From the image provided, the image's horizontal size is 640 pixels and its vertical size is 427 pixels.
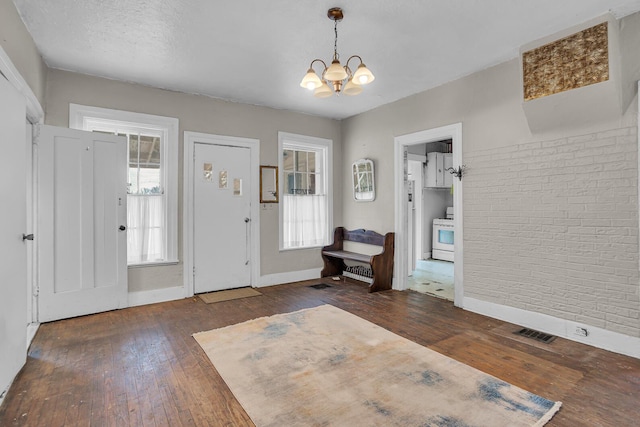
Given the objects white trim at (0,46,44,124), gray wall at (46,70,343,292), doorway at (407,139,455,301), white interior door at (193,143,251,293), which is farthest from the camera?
doorway at (407,139,455,301)

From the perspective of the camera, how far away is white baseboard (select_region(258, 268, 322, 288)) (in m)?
5.02

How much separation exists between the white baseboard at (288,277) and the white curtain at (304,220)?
1.44ft

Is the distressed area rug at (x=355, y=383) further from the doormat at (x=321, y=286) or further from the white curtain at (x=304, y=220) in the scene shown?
the white curtain at (x=304, y=220)

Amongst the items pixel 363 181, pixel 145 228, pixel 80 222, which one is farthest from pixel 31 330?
pixel 363 181

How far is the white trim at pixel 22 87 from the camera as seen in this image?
2.18 meters

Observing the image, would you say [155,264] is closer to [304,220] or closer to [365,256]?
[304,220]

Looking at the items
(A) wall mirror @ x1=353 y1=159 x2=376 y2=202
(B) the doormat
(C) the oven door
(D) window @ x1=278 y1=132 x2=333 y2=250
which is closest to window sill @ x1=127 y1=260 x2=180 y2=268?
(D) window @ x1=278 y1=132 x2=333 y2=250

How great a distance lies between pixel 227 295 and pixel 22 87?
9.93 ft

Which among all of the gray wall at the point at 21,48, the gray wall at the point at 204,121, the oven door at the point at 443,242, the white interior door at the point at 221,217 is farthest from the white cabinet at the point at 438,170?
the gray wall at the point at 21,48

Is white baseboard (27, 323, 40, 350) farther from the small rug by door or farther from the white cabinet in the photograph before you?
the white cabinet

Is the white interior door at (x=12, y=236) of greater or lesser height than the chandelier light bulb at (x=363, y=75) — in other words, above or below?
below

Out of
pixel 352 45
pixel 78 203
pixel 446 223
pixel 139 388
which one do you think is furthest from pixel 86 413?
pixel 446 223

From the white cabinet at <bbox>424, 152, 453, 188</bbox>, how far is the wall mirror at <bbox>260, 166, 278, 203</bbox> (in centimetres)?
347

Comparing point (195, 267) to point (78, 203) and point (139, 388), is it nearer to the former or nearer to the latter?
point (78, 203)
